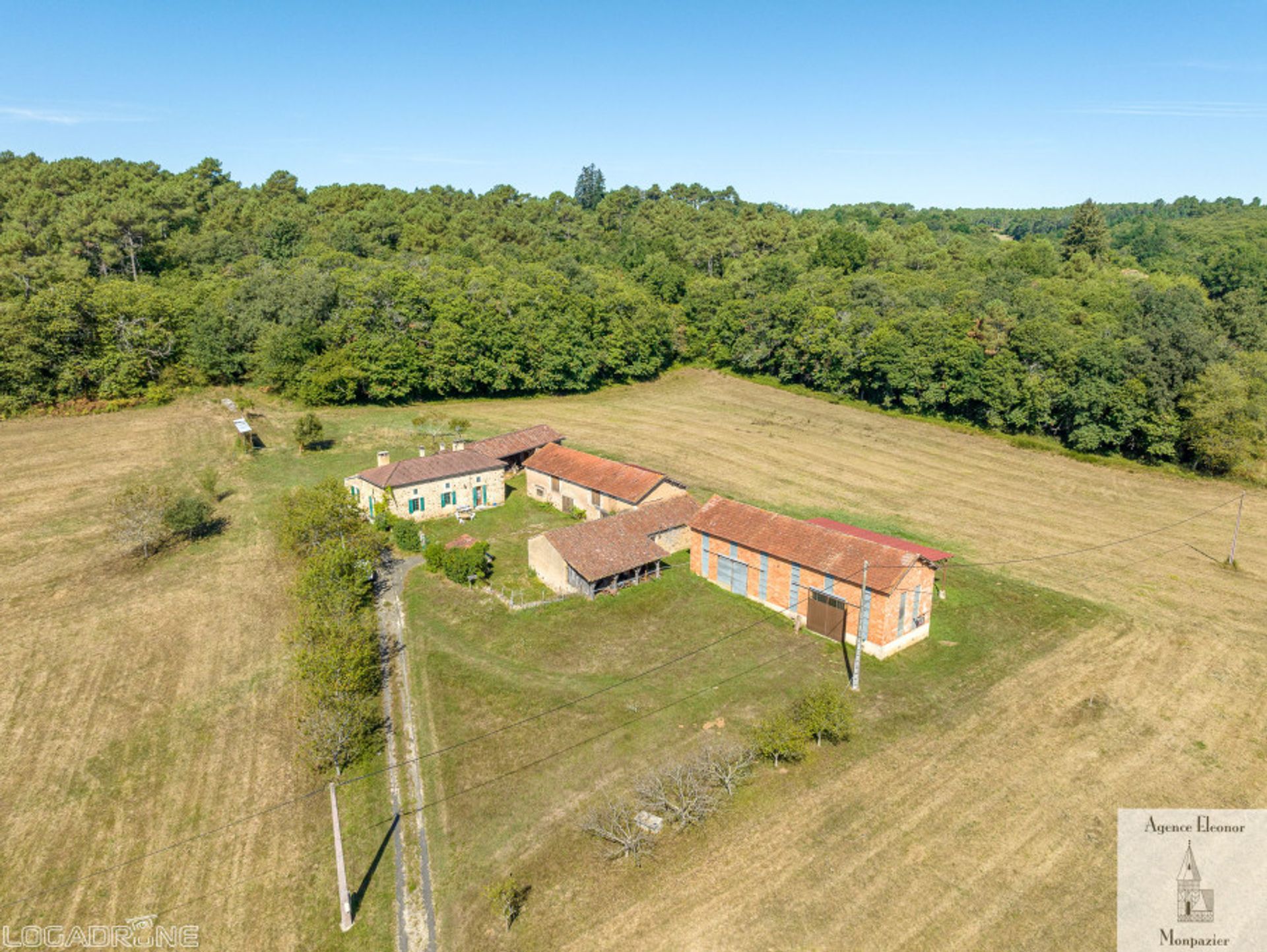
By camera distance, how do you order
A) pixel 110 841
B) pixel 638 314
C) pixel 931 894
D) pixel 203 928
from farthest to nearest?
pixel 638 314 < pixel 110 841 < pixel 931 894 < pixel 203 928

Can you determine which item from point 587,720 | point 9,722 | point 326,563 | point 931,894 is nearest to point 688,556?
point 587,720

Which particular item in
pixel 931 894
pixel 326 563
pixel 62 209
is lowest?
pixel 931 894

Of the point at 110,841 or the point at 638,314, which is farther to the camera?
the point at 638,314

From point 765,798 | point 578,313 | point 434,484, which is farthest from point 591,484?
point 578,313

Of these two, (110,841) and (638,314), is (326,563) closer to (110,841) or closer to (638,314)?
(110,841)

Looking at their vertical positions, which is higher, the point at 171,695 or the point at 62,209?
the point at 62,209

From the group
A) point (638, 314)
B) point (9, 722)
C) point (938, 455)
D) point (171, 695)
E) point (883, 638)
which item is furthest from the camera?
point (638, 314)
